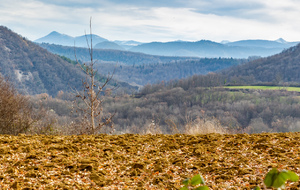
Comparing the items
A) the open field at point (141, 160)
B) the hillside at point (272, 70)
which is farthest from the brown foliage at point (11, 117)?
the hillside at point (272, 70)

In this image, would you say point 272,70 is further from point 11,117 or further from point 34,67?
point 11,117

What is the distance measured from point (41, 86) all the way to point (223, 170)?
445 feet

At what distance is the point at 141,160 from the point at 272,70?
12845 centimetres

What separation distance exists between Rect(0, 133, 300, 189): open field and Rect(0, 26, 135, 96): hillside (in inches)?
4701

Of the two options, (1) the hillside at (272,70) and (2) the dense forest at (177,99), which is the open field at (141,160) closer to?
(2) the dense forest at (177,99)

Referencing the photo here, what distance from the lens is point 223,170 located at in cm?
385

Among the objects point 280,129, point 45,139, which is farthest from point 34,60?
point 45,139

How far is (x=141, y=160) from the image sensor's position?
4.23 meters

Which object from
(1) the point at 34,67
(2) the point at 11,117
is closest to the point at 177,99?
(2) the point at 11,117

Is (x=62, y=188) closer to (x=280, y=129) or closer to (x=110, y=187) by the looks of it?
(x=110, y=187)

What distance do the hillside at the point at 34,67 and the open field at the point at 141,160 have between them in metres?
119

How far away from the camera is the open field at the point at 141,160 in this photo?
11.5 feet

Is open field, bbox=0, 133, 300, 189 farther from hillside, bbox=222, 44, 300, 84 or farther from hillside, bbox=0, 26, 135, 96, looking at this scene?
hillside, bbox=0, 26, 135, 96

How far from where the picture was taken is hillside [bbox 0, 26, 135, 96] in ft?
415
